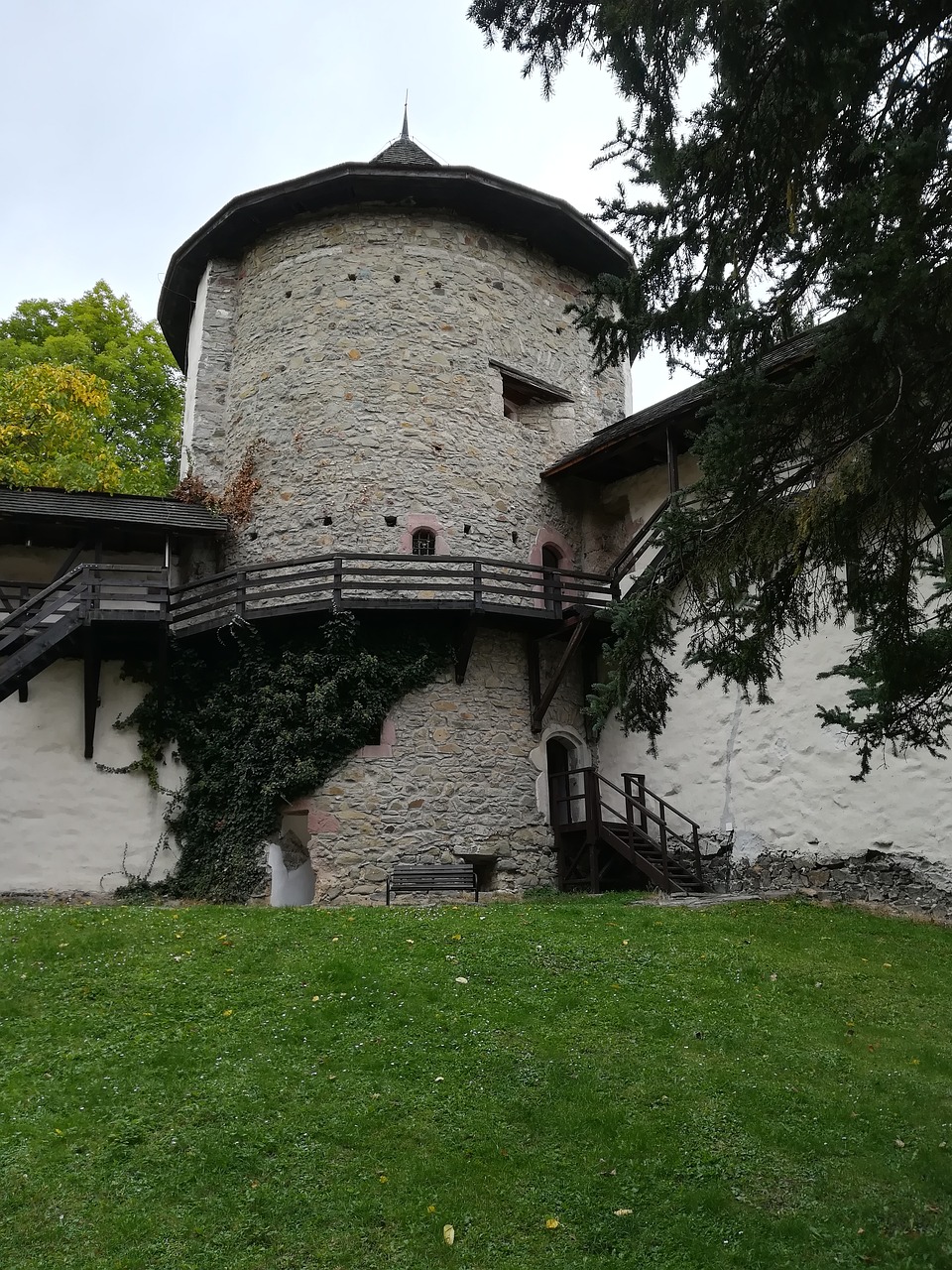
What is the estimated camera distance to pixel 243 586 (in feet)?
47.6

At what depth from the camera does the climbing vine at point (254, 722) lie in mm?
14242

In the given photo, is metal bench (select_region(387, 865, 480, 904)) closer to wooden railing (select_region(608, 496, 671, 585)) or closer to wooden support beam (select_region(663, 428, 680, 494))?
wooden railing (select_region(608, 496, 671, 585))

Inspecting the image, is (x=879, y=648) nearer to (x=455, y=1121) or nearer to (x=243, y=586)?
(x=455, y=1121)

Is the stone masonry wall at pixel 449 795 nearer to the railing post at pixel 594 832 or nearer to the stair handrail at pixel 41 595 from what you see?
the railing post at pixel 594 832

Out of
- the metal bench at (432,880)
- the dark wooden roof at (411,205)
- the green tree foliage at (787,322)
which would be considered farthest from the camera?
the dark wooden roof at (411,205)

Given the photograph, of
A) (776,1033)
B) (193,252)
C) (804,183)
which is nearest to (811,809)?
(776,1033)

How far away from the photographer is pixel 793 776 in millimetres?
13484

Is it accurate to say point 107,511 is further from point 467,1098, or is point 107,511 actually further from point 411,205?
point 467,1098

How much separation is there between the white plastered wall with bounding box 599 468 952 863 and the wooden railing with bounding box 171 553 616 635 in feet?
7.23

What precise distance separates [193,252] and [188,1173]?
50.8ft

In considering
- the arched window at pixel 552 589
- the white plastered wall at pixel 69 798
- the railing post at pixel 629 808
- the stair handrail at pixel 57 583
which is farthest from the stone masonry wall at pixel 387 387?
the railing post at pixel 629 808

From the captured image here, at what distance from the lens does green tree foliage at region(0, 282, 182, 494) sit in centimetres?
2331

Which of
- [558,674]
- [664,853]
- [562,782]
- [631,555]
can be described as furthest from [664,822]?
[631,555]

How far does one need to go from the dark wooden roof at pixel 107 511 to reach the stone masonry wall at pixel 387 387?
2.56 ft
